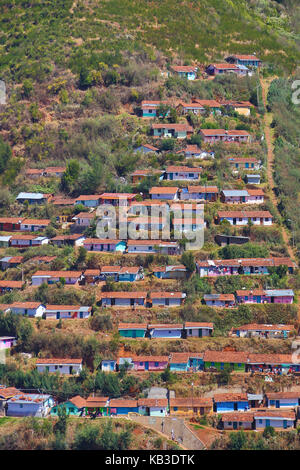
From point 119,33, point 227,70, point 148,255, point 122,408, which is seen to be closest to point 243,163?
point 148,255

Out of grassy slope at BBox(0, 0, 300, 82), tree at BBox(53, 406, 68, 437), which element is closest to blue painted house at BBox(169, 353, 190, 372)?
tree at BBox(53, 406, 68, 437)

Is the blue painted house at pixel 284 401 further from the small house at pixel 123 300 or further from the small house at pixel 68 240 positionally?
the small house at pixel 68 240

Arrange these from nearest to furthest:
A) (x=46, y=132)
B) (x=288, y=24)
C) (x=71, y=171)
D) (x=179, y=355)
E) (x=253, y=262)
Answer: (x=179, y=355) → (x=253, y=262) → (x=71, y=171) → (x=46, y=132) → (x=288, y=24)

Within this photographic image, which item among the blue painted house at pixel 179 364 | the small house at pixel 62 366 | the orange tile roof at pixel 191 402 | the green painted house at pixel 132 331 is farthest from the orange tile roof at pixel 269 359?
the small house at pixel 62 366

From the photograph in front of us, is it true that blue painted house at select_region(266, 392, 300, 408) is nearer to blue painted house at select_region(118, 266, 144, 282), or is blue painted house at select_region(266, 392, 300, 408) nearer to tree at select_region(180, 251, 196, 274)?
tree at select_region(180, 251, 196, 274)

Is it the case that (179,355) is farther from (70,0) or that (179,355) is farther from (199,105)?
(70,0)

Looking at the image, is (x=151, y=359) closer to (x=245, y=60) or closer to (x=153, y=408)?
(x=153, y=408)

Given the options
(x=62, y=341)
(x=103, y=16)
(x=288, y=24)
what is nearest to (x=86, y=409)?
(x=62, y=341)
